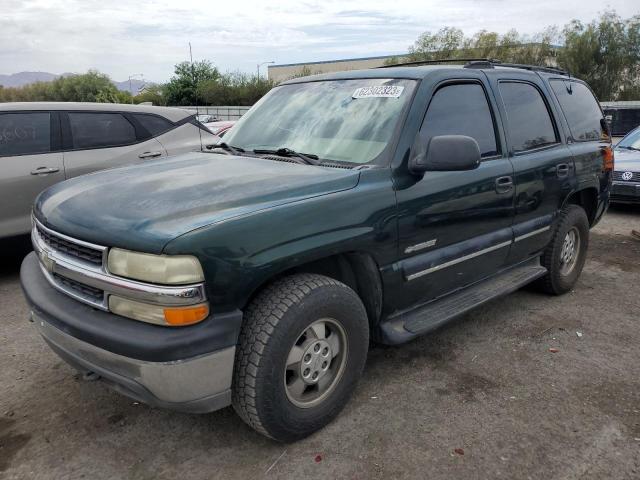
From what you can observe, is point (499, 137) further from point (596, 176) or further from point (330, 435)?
point (330, 435)

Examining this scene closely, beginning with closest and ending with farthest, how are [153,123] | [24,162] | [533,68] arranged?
1. [533,68]
2. [24,162]
3. [153,123]

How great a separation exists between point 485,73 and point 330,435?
2.66m

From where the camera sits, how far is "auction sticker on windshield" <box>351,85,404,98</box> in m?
3.32

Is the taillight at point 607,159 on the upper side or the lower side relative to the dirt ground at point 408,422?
upper

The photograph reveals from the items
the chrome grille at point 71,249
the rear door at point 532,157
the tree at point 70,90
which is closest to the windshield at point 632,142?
the rear door at point 532,157

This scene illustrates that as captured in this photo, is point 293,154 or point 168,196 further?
point 293,154

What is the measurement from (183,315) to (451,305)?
1922 millimetres

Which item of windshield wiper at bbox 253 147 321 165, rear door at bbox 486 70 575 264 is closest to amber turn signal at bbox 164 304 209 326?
windshield wiper at bbox 253 147 321 165

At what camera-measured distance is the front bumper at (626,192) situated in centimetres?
811

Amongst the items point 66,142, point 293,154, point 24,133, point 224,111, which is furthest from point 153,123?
point 224,111

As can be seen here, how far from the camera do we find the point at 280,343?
2.42 metres

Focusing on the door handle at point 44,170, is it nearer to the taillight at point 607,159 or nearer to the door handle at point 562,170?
the door handle at point 562,170

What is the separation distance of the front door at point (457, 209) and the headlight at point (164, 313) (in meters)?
1.26

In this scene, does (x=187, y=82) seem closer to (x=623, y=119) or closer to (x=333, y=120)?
(x=623, y=119)
